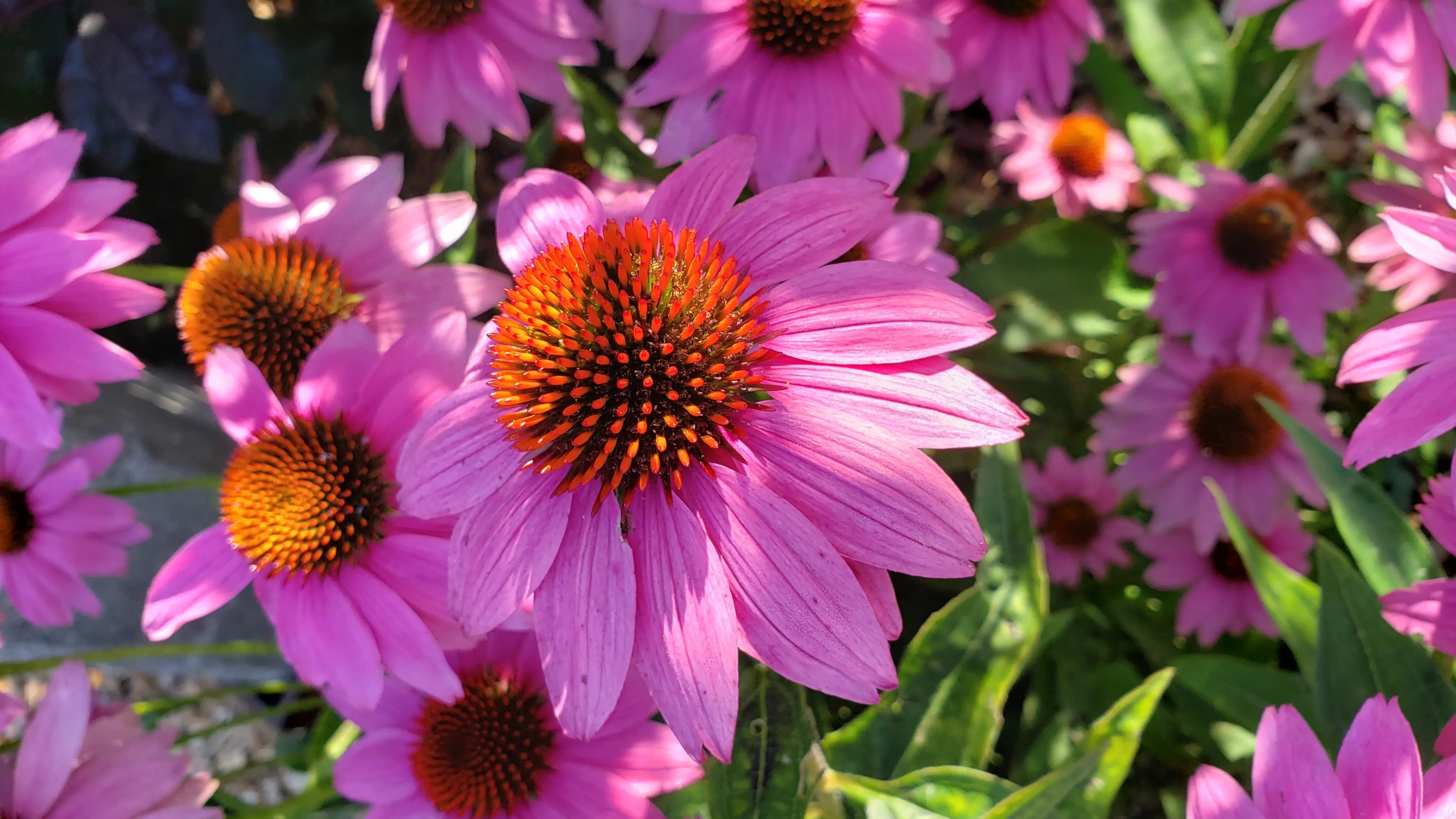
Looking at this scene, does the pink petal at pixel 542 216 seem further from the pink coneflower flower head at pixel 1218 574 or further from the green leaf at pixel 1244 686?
the pink coneflower flower head at pixel 1218 574

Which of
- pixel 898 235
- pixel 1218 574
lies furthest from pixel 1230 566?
pixel 898 235

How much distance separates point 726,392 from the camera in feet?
2.02

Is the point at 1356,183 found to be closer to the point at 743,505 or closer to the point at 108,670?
the point at 743,505

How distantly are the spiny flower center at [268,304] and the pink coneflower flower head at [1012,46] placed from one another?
32.9 inches

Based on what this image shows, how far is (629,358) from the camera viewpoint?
628 millimetres

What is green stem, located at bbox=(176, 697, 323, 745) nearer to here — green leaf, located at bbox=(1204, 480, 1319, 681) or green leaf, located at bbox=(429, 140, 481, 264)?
green leaf, located at bbox=(429, 140, 481, 264)

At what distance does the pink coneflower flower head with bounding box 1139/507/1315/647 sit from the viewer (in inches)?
49.8

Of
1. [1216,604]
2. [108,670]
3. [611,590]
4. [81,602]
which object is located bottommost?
[108,670]

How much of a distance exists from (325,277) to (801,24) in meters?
0.57

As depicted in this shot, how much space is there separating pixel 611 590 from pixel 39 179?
69cm

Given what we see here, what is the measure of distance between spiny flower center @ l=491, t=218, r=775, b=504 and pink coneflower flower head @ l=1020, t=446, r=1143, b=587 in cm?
86

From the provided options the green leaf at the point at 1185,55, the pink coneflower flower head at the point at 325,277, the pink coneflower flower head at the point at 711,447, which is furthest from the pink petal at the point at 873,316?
the green leaf at the point at 1185,55

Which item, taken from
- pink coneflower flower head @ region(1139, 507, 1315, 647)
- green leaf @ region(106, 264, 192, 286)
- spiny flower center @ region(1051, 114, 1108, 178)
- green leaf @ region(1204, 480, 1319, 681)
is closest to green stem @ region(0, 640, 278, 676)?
green leaf @ region(106, 264, 192, 286)

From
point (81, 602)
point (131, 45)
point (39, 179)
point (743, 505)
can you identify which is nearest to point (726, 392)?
point (743, 505)
